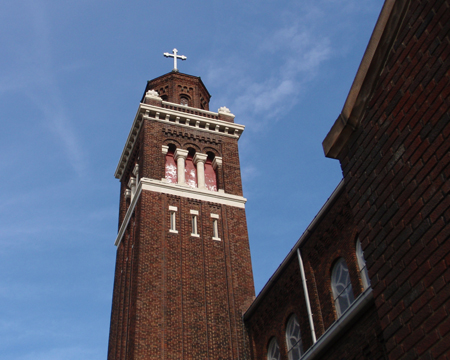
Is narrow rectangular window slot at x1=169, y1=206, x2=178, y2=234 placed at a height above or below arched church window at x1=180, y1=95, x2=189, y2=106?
below

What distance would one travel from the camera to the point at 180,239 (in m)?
28.2

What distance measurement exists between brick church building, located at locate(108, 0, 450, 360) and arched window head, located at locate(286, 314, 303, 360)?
0.07 m

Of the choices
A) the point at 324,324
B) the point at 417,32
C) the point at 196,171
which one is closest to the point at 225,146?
the point at 196,171

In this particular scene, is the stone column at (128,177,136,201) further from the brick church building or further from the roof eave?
the roof eave

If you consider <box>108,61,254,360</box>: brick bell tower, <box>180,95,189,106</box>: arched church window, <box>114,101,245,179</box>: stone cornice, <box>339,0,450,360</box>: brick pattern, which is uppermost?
<box>180,95,189,106</box>: arched church window

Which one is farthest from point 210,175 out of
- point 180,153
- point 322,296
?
point 322,296

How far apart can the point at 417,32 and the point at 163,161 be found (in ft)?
84.4

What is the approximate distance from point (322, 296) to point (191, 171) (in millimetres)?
15523

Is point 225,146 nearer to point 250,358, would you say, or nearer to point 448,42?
point 250,358

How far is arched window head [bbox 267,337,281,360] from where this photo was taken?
2152cm

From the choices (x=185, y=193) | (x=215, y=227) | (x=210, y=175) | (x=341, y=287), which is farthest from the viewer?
(x=210, y=175)

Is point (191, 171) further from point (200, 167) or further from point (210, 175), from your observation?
point (210, 175)

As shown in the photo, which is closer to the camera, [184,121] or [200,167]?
[200,167]

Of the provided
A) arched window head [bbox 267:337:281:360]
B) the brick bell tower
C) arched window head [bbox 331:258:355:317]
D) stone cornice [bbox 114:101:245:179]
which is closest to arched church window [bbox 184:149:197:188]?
the brick bell tower
